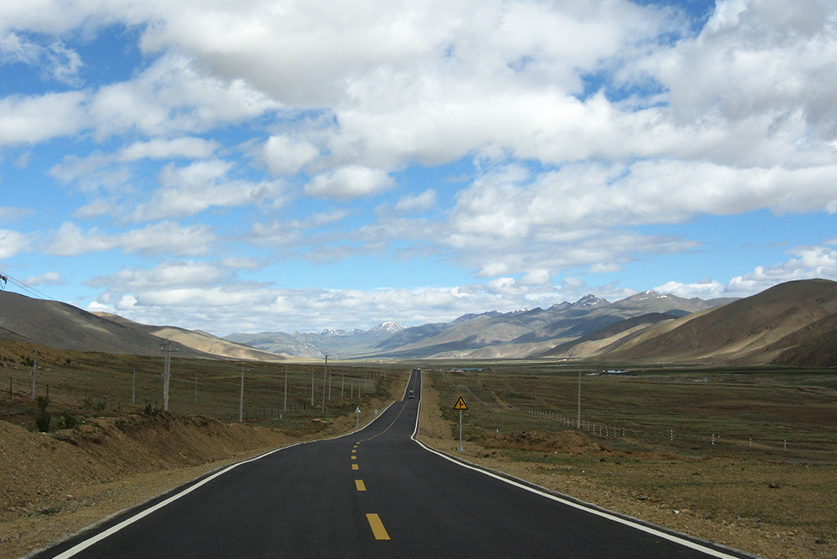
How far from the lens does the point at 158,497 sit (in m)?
13.5

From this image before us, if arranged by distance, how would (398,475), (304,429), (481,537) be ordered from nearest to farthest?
Result: (481,537), (398,475), (304,429)

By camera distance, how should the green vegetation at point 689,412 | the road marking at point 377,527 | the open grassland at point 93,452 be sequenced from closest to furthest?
1. the road marking at point 377,527
2. the open grassland at point 93,452
3. the green vegetation at point 689,412

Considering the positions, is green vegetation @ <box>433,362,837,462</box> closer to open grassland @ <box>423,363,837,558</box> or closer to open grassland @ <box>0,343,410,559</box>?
open grassland @ <box>423,363,837,558</box>

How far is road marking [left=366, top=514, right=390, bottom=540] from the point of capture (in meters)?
9.51

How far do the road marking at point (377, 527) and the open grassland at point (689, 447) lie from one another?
494 centimetres

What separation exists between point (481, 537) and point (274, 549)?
9.87 ft

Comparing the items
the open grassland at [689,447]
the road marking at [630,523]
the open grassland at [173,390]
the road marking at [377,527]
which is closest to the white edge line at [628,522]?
the road marking at [630,523]

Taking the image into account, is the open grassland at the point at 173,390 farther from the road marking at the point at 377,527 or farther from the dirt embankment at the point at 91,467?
the road marking at the point at 377,527

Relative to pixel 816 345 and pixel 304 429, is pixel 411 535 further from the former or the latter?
pixel 816 345

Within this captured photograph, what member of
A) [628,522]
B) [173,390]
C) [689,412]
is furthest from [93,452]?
[689,412]

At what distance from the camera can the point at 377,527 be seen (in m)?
10.2

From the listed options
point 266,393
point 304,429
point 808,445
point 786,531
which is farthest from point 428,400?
point 786,531

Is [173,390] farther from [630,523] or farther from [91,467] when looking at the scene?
[630,523]

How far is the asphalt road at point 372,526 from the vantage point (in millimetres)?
8664
